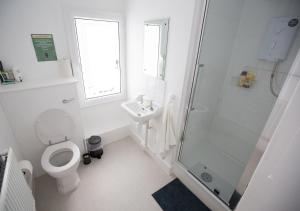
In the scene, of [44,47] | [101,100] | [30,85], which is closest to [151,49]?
[101,100]

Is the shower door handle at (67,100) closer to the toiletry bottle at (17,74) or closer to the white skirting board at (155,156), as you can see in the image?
the toiletry bottle at (17,74)

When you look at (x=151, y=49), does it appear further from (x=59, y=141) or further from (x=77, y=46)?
(x=59, y=141)

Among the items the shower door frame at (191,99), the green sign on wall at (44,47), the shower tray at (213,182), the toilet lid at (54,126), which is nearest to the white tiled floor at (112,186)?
the shower door frame at (191,99)

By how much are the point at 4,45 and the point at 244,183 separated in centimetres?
264

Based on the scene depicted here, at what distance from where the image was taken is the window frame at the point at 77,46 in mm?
1786

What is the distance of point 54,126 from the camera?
70.2 inches

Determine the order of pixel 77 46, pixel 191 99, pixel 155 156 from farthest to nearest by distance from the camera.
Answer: pixel 155 156 → pixel 77 46 → pixel 191 99

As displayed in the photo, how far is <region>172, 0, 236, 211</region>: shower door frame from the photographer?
1.28 meters

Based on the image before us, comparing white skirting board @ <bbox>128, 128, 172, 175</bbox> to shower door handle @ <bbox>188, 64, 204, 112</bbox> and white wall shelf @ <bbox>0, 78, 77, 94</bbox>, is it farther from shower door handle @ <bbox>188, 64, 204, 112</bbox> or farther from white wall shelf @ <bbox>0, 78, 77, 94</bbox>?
white wall shelf @ <bbox>0, 78, 77, 94</bbox>

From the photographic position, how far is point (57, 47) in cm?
179

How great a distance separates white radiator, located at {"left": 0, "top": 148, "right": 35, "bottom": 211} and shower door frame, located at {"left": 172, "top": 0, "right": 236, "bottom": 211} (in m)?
1.53

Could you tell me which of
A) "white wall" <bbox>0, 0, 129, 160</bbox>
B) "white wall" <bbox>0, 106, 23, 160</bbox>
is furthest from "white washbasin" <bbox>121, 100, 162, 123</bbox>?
"white wall" <bbox>0, 106, 23, 160</bbox>

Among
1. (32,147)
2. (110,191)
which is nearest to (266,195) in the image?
(110,191)

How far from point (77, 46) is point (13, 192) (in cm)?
170
